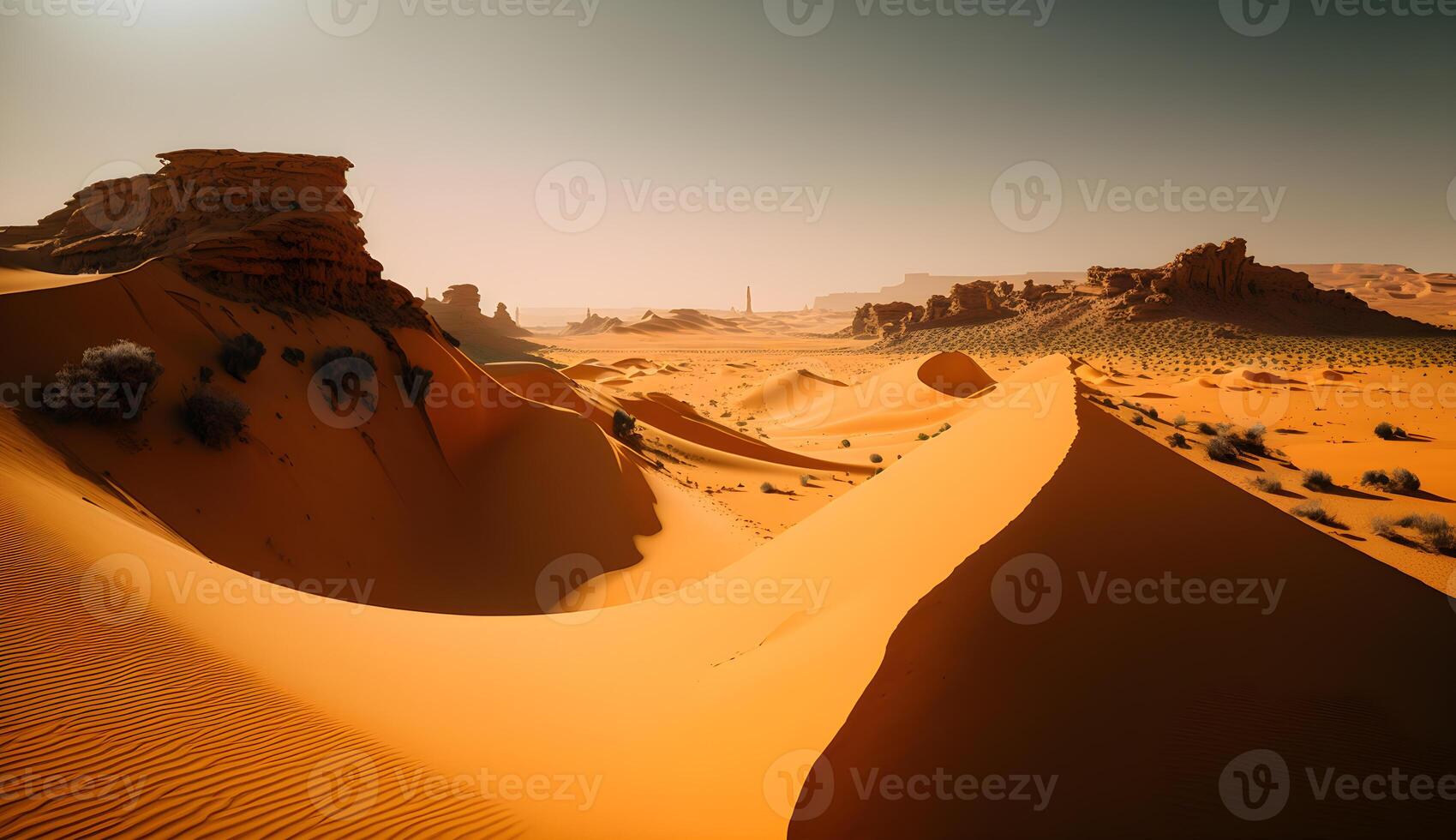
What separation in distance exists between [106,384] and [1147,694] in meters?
13.4

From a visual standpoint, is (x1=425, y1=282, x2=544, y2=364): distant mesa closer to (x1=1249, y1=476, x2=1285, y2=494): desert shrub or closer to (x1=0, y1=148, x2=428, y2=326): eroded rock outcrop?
(x1=0, y1=148, x2=428, y2=326): eroded rock outcrop

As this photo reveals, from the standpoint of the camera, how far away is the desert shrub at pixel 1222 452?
448 inches

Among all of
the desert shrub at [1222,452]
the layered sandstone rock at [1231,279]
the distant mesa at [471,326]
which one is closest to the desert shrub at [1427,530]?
the desert shrub at [1222,452]

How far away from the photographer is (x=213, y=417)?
961cm

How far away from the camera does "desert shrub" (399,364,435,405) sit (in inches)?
580

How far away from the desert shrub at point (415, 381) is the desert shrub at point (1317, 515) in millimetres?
18043

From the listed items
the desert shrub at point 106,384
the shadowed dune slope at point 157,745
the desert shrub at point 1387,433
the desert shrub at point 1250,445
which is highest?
the desert shrub at point 106,384

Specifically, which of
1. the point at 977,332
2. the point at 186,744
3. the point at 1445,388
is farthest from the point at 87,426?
the point at 977,332

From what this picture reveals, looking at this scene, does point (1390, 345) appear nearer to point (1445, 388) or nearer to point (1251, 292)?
point (1251, 292)

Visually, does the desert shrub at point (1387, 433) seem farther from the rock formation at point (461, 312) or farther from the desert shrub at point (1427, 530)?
the rock formation at point (461, 312)

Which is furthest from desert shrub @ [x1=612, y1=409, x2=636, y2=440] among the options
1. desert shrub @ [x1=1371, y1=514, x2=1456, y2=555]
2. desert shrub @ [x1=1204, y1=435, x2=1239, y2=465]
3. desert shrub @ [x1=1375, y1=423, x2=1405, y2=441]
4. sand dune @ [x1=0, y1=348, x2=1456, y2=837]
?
desert shrub @ [x1=1375, y1=423, x2=1405, y2=441]

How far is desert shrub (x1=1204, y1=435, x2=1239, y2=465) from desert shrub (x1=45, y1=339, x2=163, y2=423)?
1957 centimetres

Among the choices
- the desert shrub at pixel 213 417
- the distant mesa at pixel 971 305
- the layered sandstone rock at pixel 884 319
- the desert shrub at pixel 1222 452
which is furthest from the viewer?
the layered sandstone rock at pixel 884 319

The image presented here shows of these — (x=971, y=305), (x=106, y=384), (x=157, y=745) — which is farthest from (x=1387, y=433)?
(x=971, y=305)
